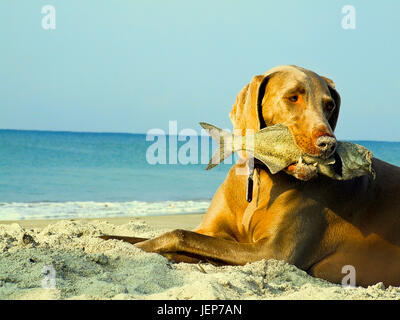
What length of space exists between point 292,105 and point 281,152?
1.25 ft

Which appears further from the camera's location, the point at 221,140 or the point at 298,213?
the point at 298,213

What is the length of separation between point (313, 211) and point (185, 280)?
1195mm

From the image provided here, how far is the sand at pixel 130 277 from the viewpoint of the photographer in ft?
9.56

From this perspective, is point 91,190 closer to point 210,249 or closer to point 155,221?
point 155,221

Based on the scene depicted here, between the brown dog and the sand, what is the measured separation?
6.5 inches

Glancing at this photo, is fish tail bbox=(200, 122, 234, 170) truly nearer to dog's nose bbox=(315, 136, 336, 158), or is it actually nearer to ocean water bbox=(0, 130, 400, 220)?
ocean water bbox=(0, 130, 400, 220)

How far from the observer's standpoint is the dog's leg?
3.69 meters

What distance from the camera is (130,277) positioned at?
10.6 ft

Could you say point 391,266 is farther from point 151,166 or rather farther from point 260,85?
point 151,166

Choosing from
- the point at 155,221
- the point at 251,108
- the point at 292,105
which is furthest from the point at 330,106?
the point at 155,221


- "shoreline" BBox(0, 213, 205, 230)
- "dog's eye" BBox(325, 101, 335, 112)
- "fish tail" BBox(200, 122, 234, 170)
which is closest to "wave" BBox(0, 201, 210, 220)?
"shoreline" BBox(0, 213, 205, 230)
